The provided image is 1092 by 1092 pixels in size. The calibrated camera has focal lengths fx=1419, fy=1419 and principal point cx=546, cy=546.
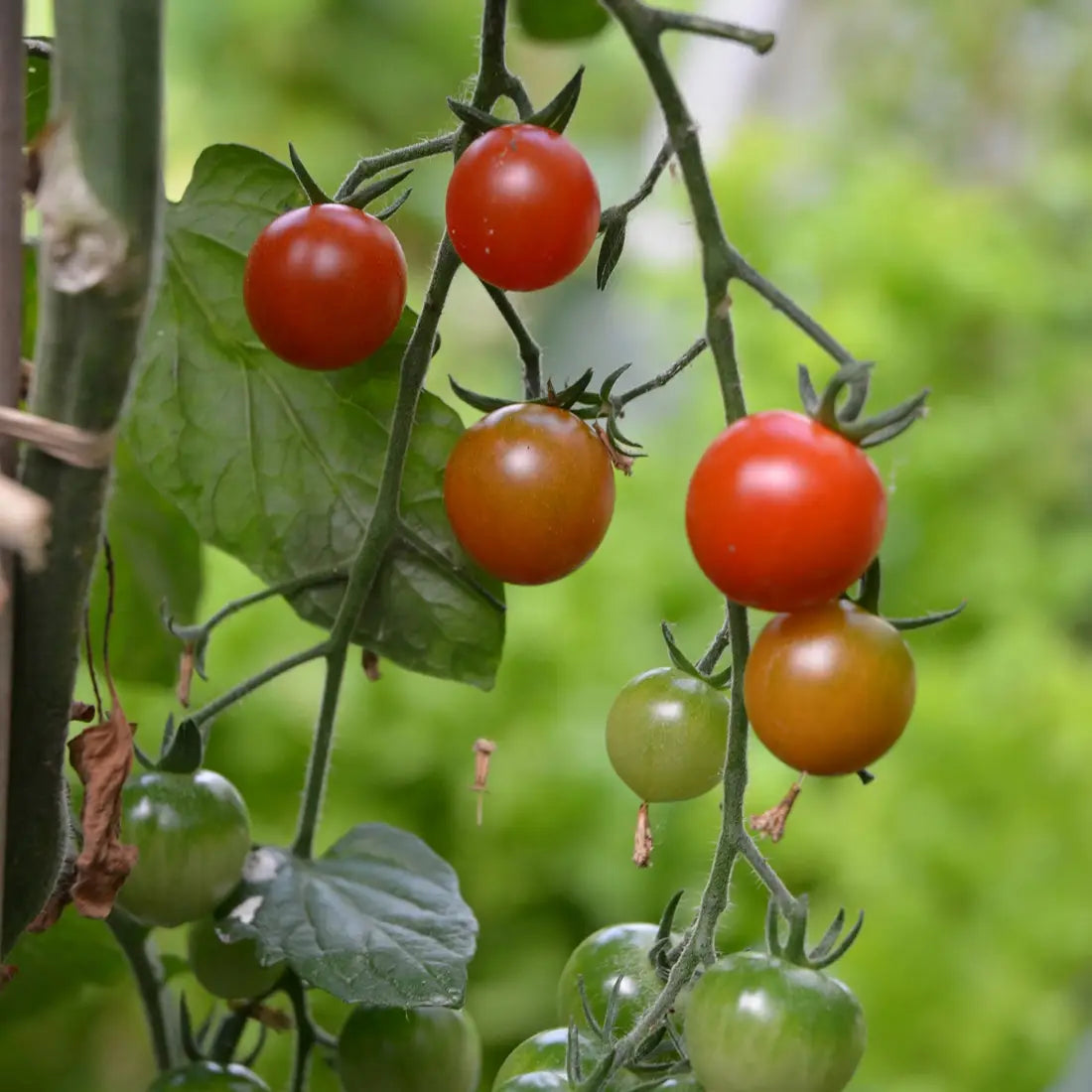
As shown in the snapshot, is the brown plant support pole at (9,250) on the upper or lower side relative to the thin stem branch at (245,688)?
upper

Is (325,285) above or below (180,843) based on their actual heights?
above

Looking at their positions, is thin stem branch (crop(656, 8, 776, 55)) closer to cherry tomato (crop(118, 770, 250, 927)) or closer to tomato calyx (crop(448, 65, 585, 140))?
tomato calyx (crop(448, 65, 585, 140))

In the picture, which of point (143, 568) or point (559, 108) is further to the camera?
point (143, 568)

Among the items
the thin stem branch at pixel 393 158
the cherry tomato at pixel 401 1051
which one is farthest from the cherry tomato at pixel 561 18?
the cherry tomato at pixel 401 1051

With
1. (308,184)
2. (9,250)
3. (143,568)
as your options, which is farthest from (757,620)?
(9,250)

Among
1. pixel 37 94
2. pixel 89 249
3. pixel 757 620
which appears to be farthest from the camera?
pixel 757 620

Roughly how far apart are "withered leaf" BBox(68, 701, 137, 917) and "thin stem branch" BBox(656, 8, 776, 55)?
0.59ft

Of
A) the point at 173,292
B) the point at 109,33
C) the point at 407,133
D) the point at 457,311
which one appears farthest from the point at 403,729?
the point at 407,133

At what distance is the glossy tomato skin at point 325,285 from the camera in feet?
1.16

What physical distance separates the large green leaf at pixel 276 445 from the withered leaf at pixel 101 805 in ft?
0.44

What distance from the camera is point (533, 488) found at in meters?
0.34

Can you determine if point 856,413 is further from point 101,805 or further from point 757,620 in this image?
point 757,620

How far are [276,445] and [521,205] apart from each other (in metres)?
0.15

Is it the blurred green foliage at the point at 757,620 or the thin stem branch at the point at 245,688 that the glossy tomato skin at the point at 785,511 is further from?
the blurred green foliage at the point at 757,620
